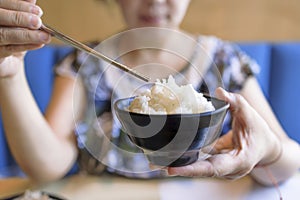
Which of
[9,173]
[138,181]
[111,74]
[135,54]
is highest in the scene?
[135,54]

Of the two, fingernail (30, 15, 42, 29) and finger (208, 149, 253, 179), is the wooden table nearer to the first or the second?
finger (208, 149, 253, 179)

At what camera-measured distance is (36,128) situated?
0.87m

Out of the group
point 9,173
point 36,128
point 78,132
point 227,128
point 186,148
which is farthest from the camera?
point 9,173

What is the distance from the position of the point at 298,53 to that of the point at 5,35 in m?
0.96

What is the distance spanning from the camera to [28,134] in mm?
856

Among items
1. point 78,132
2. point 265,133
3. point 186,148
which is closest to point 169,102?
point 186,148

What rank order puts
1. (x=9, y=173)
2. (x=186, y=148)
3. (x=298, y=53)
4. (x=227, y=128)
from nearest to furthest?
1. (x=186, y=148)
2. (x=227, y=128)
3. (x=9, y=173)
4. (x=298, y=53)

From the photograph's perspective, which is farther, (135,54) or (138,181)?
(138,181)

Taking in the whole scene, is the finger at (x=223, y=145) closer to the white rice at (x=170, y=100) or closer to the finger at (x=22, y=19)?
the white rice at (x=170, y=100)

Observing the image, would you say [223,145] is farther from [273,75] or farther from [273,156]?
[273,75]

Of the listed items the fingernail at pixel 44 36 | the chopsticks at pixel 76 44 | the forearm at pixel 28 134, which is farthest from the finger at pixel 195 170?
the forearm at pixel 28 134

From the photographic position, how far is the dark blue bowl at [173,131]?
475 millimetres

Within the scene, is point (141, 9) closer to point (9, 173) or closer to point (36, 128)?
point (36, 128)

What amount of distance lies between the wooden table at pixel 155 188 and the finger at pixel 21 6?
344mm
